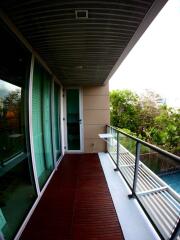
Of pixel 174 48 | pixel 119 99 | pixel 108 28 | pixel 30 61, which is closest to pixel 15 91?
pixel 30 61

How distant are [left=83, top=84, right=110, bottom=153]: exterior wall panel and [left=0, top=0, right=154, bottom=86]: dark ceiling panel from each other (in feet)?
9.76

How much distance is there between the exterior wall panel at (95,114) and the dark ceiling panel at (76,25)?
2973 mm

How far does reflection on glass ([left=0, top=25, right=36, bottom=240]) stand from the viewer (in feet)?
6.12

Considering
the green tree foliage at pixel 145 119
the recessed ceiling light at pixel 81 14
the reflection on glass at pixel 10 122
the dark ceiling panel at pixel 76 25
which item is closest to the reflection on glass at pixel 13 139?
the reflection on glass at pixel 10 122

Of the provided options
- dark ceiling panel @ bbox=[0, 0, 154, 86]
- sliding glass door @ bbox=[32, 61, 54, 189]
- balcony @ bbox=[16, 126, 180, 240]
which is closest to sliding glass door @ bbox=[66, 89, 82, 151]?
sliding glass door @ bbox=[32, 61, 54, 189]

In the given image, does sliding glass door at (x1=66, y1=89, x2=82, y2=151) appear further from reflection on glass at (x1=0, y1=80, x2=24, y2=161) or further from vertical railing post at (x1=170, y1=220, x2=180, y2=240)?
vertical railing post at (x1=170, y1=220, x2=180, y2=240)

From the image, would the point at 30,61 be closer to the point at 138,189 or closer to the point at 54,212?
the point at 54,212

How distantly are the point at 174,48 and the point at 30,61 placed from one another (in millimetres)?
20669

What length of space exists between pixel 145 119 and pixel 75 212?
30.2ft

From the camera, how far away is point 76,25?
2076 millimetres

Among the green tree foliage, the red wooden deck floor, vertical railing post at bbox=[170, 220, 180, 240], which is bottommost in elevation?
the red wooden deck floor

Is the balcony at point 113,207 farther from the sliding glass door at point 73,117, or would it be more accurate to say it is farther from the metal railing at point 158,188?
the sliding glass door at point 73,117

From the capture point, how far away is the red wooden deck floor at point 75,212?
2182 millimetres

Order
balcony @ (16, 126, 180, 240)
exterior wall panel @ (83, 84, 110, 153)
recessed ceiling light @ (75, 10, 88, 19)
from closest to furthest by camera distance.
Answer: recessed ceiling light @ (75, 10, 88, 19) < balcony @ (16, 126, 180, 240) < exterior wall panel @ (83, 84, 110, 153)
